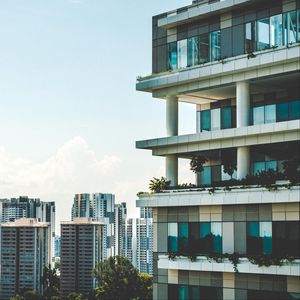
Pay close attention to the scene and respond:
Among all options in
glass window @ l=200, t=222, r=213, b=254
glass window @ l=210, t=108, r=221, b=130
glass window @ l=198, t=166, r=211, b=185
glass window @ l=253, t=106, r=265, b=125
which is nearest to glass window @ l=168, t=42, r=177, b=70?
glass window @ l=210, t=108, r=221, b=130

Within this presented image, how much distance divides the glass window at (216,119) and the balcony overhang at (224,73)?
6.86 feet

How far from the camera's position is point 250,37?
45.4 meters

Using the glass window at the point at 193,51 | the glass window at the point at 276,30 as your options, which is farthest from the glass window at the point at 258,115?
the glass window at the point at 193,51

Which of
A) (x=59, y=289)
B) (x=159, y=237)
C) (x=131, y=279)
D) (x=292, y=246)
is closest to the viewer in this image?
(x=292, y=246)

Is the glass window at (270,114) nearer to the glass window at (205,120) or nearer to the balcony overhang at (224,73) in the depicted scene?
the balcony overhang at (224,73)

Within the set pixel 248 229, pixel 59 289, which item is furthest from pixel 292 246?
pixel 59 289

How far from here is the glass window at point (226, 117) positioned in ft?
163

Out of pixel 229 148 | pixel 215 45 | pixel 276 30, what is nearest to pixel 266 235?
pixel 229 148

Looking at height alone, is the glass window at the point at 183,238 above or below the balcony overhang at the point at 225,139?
below

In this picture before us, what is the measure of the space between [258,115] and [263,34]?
5164mm

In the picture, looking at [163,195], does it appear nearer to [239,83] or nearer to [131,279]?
[239,83]

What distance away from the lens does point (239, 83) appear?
Result: 1805 inches

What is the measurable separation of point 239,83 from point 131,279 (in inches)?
3088

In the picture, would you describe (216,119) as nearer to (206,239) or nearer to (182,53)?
(182,53)
